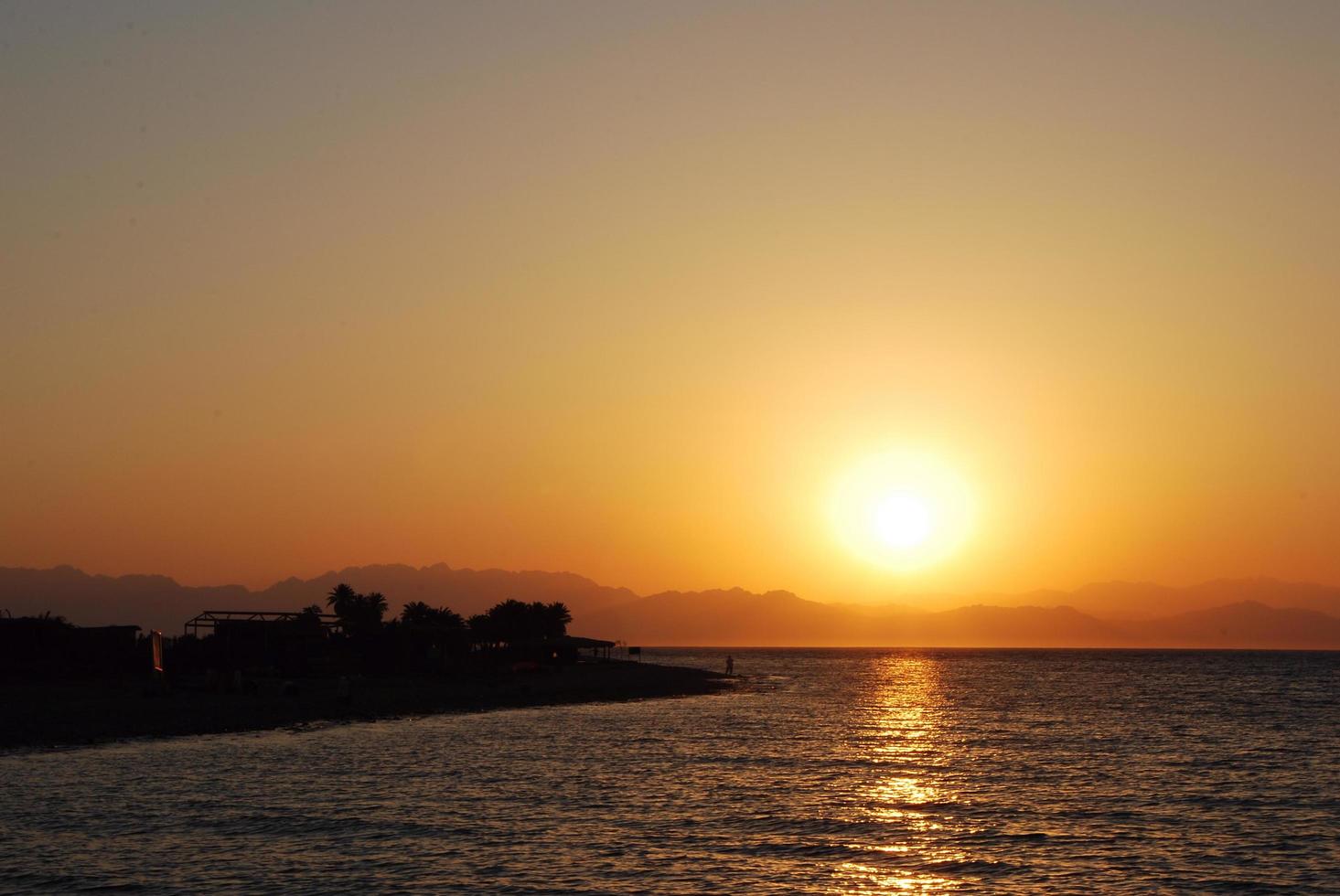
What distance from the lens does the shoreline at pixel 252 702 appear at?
58456 mm

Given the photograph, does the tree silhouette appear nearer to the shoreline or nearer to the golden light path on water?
the shoreline

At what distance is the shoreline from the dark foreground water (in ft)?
14.7

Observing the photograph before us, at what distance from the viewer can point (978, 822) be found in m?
37.5

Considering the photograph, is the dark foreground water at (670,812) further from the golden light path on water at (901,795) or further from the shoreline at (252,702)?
the shoreline at (252,702)

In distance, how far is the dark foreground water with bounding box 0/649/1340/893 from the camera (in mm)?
28812

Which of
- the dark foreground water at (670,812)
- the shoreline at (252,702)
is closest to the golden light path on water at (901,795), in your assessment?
the dark foreground water at (670,812)

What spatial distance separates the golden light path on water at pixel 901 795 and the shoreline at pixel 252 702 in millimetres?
28259

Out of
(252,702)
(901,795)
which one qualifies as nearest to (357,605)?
(252,702)

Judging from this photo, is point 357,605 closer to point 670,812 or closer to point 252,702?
point 252,702

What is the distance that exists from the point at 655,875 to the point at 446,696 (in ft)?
228

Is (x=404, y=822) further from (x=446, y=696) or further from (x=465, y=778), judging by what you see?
(x=446, y=696)

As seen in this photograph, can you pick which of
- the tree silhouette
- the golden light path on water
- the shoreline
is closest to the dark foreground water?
the golden light path on water

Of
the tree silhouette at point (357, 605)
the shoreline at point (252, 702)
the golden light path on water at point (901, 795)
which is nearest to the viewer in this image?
the golden light path on water at point (901, 795)

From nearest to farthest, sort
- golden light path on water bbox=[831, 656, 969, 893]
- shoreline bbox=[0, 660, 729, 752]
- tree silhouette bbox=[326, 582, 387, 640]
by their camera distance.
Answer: golden light path on water bbox=[831, 656, 969, 893]
shoreline bbox=[0, 660, 729, 752]
tree silhouette bbox=[326, 582, 387, 640]
